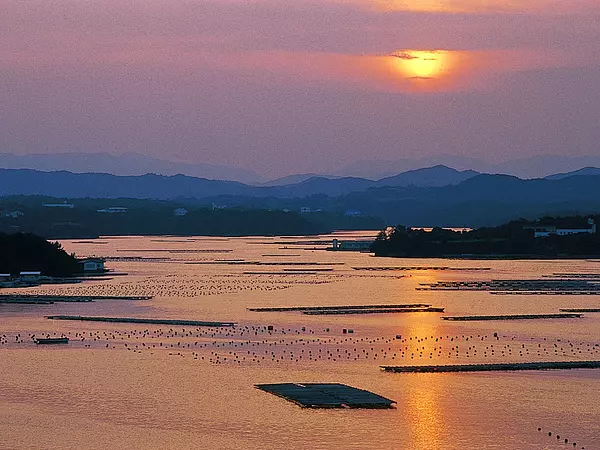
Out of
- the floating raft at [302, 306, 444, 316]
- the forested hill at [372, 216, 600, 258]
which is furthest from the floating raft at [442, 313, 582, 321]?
the forested hill at [372, 216, 600, 258]

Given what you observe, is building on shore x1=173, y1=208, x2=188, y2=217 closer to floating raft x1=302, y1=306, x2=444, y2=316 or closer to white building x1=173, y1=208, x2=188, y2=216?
white building x1=173, y1=208, x2=188, y2=216

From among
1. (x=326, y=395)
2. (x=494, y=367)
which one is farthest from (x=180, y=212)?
(x=326, y=395)

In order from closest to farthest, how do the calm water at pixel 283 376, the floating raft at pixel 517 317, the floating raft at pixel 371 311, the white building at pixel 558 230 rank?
the calm water at pixel 283 376 < the floating raft at pixel 517 317 < the floating raft at pixel 371 311 < the white building at pixel 558 230

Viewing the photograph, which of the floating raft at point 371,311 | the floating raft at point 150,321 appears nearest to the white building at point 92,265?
the floating raft at point 150,321

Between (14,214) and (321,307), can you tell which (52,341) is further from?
(14,214)

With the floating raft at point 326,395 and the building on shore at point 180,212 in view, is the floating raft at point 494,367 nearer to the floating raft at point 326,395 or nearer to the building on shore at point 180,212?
the floating raft at point 326,395

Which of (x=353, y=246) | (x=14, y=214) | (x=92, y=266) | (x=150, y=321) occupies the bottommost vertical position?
(x=150, y=321)
